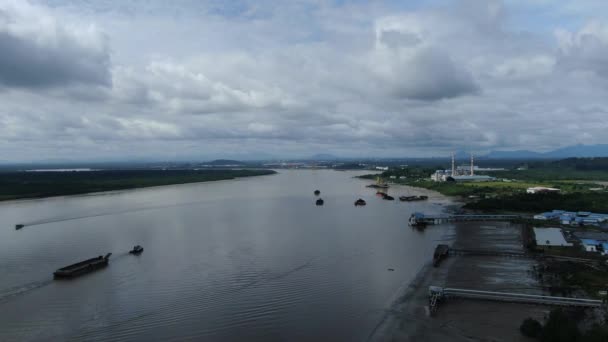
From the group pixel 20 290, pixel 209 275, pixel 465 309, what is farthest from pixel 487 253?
pixel 20 290

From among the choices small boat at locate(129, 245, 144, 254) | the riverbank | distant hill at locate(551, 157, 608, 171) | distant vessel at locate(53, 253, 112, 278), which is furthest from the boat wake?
distant hill at locate(551, 157, 608, 171)

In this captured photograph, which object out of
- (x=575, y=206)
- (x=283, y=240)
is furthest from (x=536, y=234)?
(x=283, y=240)

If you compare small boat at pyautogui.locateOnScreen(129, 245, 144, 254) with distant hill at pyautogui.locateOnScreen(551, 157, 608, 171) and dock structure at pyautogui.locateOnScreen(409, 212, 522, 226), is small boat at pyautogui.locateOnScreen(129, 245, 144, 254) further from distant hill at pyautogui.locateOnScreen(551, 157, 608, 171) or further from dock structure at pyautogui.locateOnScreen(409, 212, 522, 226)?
distant hill at pyautogui.locateOnScreen(551, 157, 608, 171)

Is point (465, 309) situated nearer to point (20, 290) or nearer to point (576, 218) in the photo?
point (20, 290)

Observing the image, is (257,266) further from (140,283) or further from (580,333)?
(580,333)

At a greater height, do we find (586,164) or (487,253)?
(586,164)
